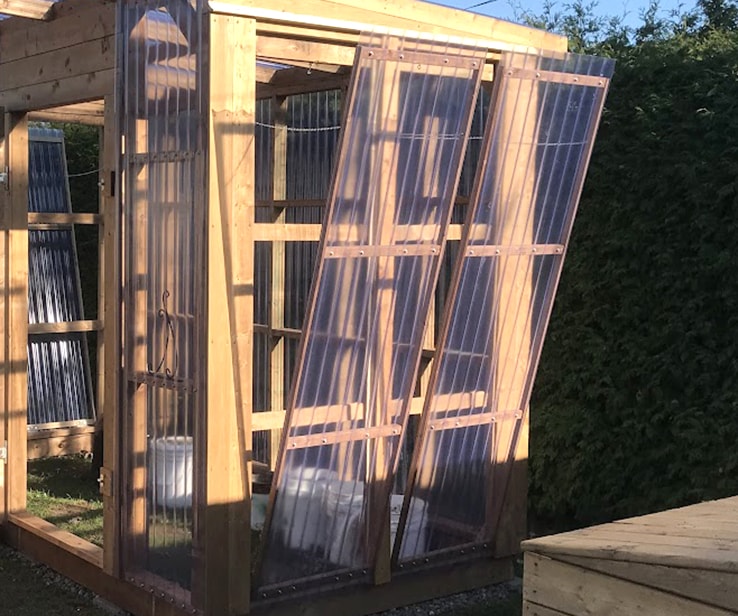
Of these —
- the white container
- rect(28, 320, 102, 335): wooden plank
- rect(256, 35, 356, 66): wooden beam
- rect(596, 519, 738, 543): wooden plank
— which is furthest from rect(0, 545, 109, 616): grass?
rect(256, 35, 356, 66): wooden beam

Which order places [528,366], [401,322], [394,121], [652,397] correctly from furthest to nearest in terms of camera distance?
[652,397], [528,366], [401,322], [394,121]

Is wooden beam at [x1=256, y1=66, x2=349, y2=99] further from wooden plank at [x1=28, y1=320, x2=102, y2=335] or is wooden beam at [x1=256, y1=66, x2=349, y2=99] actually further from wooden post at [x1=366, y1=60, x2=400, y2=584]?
wooden plank at [x1=28, y1=320, x2=102, y2=335]

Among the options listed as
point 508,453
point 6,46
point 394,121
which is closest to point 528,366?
point 508,453

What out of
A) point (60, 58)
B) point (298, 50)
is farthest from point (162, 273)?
point (60, 58)

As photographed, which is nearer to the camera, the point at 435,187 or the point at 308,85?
the point at 435,187

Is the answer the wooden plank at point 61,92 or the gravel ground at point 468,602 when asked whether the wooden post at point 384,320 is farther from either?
the wooden plank at point 61,92

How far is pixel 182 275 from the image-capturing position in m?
4.66

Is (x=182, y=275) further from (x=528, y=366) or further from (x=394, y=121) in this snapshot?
(x=528, y=366)

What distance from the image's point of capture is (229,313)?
4.54 metres

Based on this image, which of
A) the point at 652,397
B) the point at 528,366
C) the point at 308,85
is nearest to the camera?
the point at 528,366

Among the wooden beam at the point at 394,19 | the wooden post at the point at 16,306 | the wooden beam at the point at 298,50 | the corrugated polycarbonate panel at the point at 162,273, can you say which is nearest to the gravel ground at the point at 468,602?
the corrugated polycarbonate panel at the point at 162,273

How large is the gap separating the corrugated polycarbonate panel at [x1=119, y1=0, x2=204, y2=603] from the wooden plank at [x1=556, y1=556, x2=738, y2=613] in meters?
1.91

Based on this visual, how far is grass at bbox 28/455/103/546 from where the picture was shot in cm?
678

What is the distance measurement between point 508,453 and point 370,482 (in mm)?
901
